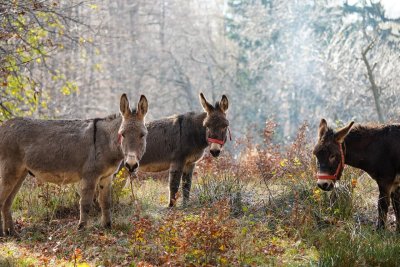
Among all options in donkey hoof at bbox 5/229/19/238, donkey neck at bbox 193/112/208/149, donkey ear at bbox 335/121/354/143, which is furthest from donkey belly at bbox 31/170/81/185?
donkey ear at bbox 335/121/354/143

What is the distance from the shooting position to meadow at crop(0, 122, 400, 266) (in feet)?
19.9

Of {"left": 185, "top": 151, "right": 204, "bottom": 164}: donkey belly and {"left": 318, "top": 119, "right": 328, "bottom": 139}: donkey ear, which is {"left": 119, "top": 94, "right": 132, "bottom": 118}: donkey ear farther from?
{"left": 318, "top": 119, "right": 328, "bottom": 139}: donkey ear

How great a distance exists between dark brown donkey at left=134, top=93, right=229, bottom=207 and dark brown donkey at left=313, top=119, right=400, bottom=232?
6.54 ft

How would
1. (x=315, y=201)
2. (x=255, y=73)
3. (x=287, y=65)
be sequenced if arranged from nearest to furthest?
(x=315, y=201)
(x=287, y=65)
(x=255, y=73)

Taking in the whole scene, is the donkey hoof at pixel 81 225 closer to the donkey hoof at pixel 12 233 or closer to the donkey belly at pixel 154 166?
the donkey hoof at pixel 12 233

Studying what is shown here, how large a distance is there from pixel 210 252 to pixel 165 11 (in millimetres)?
35490

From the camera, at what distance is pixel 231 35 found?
3512 centimetres

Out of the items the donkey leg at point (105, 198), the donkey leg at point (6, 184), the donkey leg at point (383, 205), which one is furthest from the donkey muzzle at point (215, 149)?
the donkey leg at point (6, 184)

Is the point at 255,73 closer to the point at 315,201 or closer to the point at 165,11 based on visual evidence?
the point at 165,11

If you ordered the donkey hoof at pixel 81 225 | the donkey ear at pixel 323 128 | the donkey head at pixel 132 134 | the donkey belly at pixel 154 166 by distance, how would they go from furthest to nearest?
the donkey belly at pixel 154 166, the donkey hoof at pixel 81 225, the donkey ear at pixel 323 128, the donkey head at pixel 132 134

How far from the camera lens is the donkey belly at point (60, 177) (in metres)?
7.58

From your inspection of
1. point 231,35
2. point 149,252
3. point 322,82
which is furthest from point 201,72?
point 149,252

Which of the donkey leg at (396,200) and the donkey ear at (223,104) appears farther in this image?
the donkey ear at (223,104)

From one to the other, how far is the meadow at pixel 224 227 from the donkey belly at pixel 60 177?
0.39 meters
